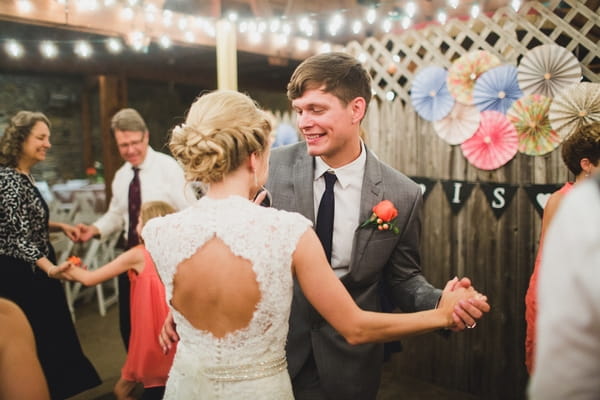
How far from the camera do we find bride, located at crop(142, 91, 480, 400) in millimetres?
1262

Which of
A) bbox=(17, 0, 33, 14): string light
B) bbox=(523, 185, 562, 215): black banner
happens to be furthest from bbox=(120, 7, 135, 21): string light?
bbox=(523, 185, 562, 215): black banner

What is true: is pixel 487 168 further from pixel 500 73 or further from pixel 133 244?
pixel 133 244

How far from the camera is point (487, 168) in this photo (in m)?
3.12

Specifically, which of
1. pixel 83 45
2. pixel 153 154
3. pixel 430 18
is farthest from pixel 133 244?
pixel 430 18

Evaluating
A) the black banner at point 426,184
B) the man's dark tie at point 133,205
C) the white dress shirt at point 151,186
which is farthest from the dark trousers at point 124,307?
the black banner at point 426,184

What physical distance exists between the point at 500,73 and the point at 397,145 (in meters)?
0.86

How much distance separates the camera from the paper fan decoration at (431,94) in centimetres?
327

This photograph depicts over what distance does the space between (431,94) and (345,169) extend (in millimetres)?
1681

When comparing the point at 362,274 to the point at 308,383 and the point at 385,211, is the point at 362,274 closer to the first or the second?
the point at 385,211

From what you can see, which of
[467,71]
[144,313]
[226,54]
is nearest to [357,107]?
[467,71]

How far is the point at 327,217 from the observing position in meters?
1.86

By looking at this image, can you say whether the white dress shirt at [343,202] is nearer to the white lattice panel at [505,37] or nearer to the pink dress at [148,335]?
the pink dress at [148,335]

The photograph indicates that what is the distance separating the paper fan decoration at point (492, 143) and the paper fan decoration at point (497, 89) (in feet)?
0.17

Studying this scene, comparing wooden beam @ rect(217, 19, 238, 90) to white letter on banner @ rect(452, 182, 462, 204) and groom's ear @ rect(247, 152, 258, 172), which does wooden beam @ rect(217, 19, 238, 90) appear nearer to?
white letter on banner @ rect(452, 182, 462, 204)
